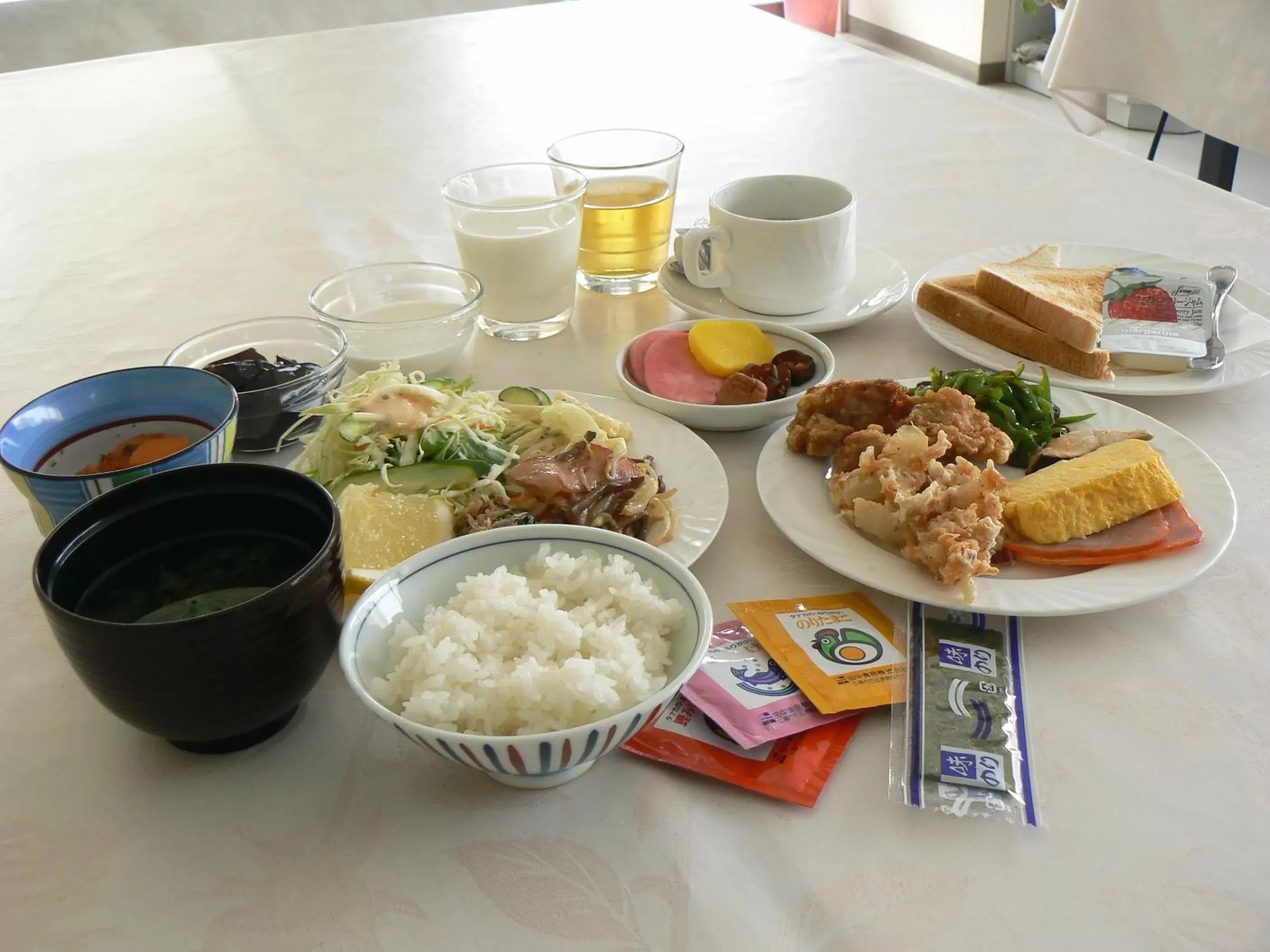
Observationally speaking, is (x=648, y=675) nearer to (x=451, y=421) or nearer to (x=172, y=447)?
(x=451, y=421)

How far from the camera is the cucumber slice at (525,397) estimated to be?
1.24m

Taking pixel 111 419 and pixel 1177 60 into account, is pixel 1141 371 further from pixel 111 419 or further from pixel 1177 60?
pixel 1177 60

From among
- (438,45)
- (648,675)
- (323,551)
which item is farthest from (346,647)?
(438,45)

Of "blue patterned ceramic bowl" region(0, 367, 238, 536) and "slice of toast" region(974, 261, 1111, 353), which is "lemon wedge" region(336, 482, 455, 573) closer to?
"blue patterned ceramic bowl" region(0, 367, 238, 536)

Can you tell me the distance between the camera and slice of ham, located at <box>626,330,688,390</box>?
1.31 m

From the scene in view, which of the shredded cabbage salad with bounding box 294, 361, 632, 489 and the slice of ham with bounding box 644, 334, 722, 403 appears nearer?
the shredded cabbage salad with bounding box 294, 361, 632, 489

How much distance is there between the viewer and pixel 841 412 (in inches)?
45.0

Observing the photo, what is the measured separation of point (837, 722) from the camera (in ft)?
2.70

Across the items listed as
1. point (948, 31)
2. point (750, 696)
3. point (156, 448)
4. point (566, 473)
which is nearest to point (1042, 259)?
point (566, 473)

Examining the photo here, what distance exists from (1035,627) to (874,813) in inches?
11.3

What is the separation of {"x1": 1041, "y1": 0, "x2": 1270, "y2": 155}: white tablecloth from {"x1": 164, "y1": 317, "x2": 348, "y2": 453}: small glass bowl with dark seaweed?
2.61 metres

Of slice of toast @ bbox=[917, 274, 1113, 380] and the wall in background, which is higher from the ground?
slice of toast @ bbox=[917, 274, 1113, 380]

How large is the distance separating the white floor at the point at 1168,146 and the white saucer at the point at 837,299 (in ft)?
8.74

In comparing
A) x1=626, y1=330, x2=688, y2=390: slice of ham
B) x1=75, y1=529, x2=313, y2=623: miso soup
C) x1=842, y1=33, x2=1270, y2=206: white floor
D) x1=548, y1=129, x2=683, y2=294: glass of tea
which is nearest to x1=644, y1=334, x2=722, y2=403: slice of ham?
x1=626, y1=330, x2=688, y2=390: slice of ham
